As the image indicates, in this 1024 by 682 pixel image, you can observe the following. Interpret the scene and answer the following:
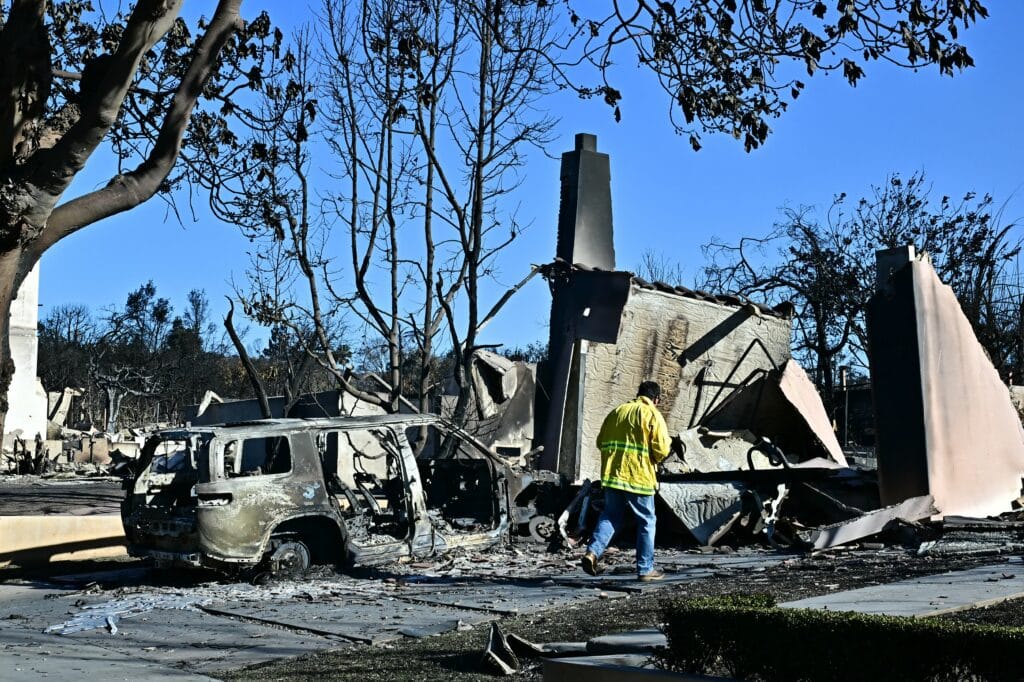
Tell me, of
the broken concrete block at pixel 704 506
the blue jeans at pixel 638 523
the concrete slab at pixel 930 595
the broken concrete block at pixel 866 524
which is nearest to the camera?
the concrete slab at pixel 930 595

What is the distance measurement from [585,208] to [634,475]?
10.0 metres

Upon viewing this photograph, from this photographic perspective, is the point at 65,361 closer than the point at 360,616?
No

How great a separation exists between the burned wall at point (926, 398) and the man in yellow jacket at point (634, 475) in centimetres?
367

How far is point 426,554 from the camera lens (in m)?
11.6

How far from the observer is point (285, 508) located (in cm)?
1091

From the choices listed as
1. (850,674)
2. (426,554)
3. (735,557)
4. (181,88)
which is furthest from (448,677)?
(735,557)

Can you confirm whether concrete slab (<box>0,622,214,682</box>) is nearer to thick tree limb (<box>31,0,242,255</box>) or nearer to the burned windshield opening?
thick tree limb (<box>31,0,242,255</box>)

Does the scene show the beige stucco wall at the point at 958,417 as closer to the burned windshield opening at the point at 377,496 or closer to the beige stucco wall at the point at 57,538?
the burned windshield opening at the point at 377,496

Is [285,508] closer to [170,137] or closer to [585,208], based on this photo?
[170,137]

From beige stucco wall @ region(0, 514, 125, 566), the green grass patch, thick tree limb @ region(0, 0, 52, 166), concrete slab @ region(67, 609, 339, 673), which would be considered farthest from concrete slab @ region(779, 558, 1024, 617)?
beige stucco wall @ region(0, 514, 125, 566)

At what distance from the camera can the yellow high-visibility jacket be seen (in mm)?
10352

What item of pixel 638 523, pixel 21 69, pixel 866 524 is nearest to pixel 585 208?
pixel 866 524

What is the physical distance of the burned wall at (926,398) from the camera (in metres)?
12.4

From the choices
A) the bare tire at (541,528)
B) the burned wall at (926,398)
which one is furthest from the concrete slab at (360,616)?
the burned wall at (926,398)
